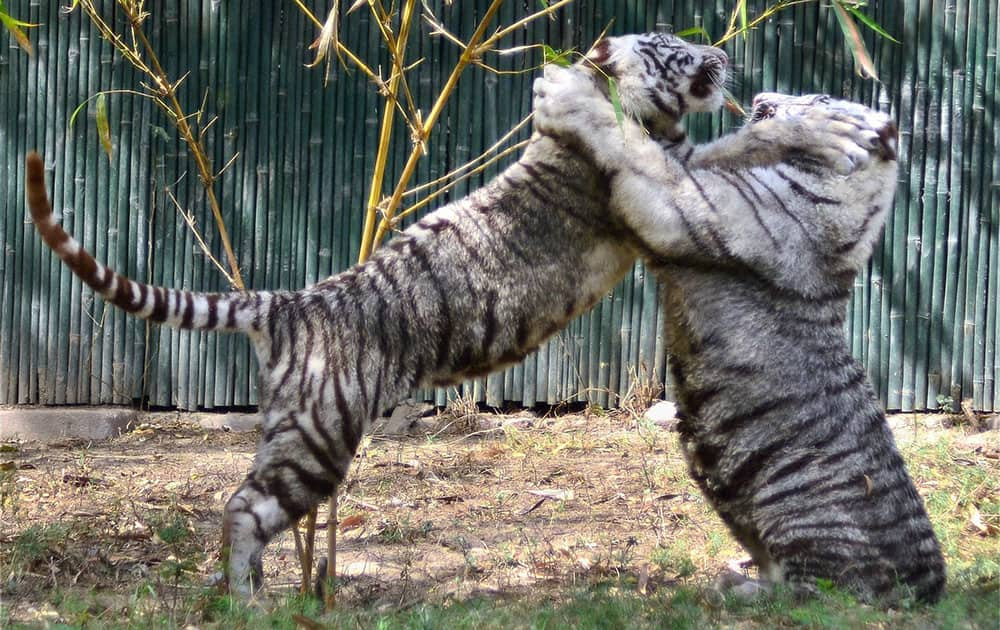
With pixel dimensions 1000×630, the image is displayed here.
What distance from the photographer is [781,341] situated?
381 cm

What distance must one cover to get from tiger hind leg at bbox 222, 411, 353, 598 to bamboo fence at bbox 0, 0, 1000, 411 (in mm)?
4089

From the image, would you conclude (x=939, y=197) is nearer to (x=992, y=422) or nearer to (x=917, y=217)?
(x=917, y=217)

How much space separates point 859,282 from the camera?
7.59 meters

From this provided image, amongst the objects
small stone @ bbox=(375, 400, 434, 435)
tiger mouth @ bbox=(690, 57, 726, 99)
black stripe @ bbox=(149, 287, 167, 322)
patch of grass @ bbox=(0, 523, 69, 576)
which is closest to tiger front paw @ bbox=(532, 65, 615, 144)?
tiger mouth @ bbox=(690, 57, 726, 99)

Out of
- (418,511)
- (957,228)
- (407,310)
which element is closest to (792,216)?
(407,310)

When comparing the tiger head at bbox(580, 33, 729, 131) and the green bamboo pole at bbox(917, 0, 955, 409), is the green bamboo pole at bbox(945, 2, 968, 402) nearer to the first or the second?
the green bamboo pole at bbox(917, 0, 955, 409)

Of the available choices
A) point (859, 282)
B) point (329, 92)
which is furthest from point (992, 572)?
point (329, 92)

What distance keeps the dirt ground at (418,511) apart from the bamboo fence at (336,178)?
49 centimetres

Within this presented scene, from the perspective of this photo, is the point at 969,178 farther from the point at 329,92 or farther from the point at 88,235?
the point at 88,235

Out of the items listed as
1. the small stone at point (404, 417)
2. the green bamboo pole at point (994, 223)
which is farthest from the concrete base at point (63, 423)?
the green bamboo pole at point (994, 223)

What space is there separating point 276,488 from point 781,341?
5.67 ft

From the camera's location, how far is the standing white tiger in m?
3.62

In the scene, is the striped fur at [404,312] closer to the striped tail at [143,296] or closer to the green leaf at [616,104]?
the striped tail at [143,296]

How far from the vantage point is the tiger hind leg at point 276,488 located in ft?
11.8
